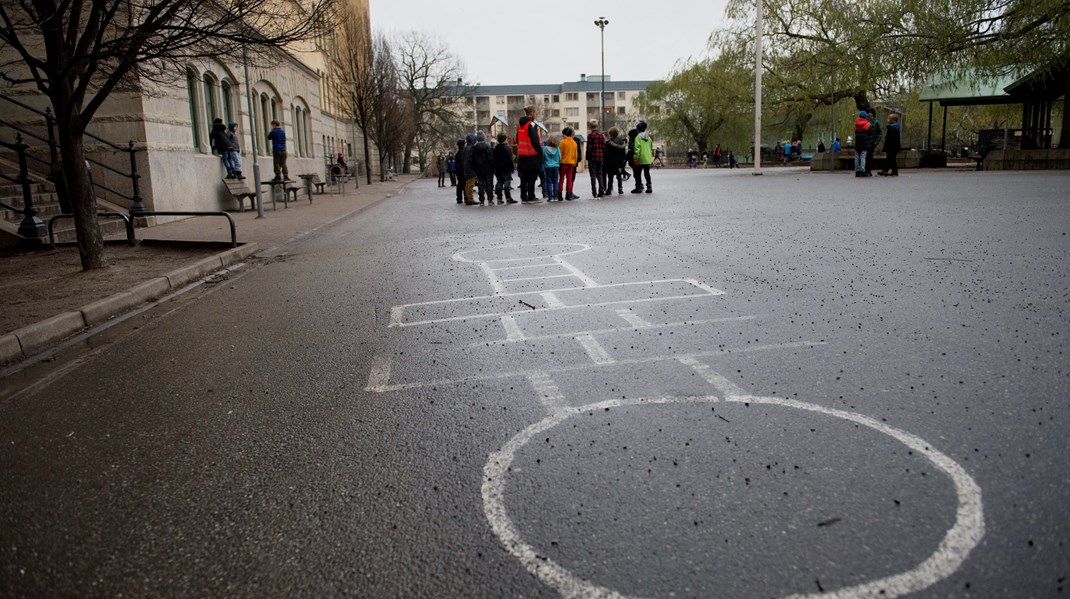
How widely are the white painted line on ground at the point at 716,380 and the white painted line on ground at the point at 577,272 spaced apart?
2.81 m

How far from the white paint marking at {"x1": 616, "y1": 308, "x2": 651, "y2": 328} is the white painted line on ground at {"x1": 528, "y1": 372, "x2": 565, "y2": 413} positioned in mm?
1360

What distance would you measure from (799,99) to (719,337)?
38.8 m

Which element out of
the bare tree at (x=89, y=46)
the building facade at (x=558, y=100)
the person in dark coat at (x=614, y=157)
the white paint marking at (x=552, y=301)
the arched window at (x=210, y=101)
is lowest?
the white paint marking at (x=552, y=301)

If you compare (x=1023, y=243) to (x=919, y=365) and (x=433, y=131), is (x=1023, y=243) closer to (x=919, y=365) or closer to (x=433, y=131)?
(x=919, y=365)

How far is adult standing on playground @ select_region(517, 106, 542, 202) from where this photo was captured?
18.8 meters

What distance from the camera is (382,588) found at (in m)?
2.33

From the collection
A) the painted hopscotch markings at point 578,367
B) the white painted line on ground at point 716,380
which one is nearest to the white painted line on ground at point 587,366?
the painted hopscotch markings at point 578,367

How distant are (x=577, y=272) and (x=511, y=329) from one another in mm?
2586

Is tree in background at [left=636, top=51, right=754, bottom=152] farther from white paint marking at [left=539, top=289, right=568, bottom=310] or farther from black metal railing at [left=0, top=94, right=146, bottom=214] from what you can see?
white paint marking at [left=539, top=289, right=568, bottom=310]

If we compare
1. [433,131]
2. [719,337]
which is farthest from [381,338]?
[433,131]

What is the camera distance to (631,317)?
588 centimetres

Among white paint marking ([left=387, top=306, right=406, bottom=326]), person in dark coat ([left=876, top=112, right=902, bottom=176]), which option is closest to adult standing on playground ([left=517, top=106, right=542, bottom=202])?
person in dark coat ([left=876, top=112, right=902, bottom=176])

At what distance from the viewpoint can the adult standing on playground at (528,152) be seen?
18812 mm

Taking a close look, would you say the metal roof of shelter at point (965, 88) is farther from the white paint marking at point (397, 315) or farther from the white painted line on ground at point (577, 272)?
the white paint marking at point (397, 315)
